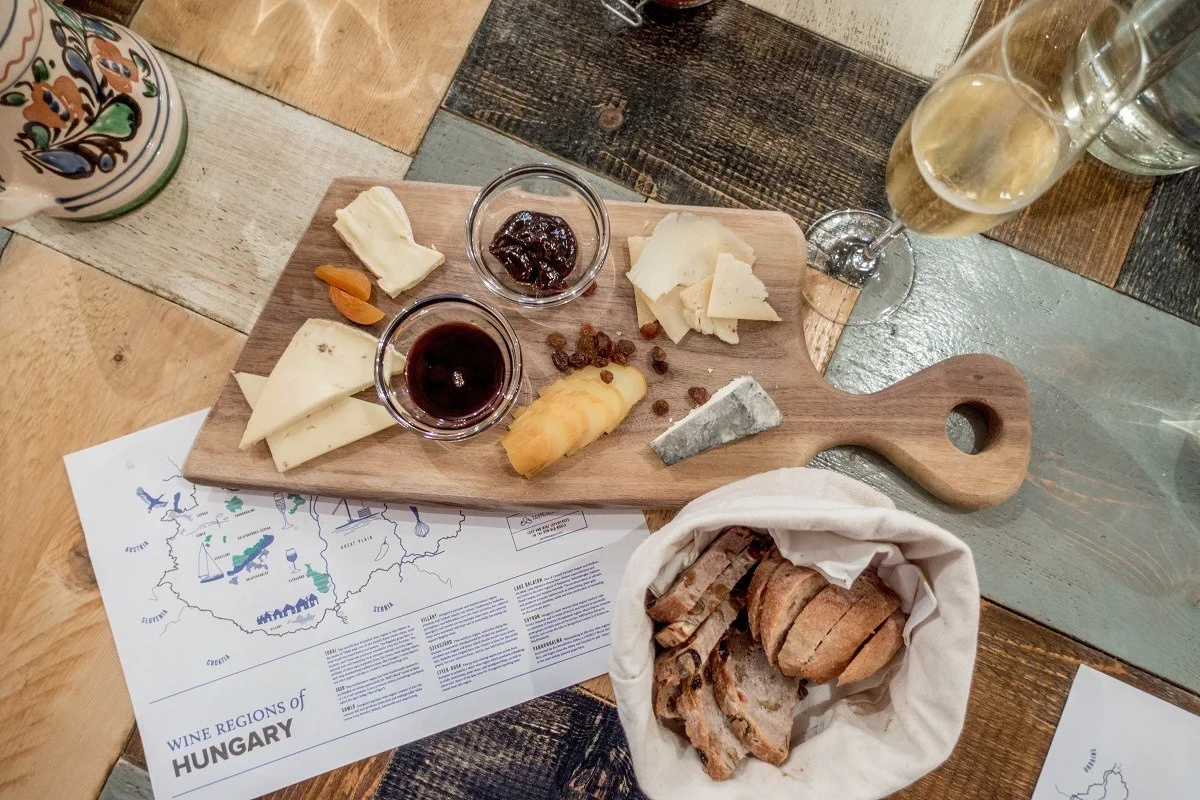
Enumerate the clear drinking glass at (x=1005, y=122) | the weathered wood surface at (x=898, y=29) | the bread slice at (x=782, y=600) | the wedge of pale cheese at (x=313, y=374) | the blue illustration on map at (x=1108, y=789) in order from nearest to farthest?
the clear drinking glass at (x=1005, y=122) < the bread slice at (x=782, y=600) < the wedge of pale cheese at (x=313, y=374) < the blue illustration on map at (x=1108, y=789) < the weathered wood surface at (x=898, y=29)

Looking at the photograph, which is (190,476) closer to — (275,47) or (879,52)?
(275,47)

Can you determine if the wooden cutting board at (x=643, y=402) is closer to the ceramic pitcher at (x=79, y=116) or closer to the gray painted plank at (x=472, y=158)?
the gray painted plank at (x=472, y=158)

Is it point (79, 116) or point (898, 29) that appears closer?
point (79, 116)

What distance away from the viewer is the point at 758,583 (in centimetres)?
103

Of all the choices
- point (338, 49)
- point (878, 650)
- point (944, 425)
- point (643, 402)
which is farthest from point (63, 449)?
point (944, 425)

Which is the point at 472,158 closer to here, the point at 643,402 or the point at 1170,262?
the point at 643,402

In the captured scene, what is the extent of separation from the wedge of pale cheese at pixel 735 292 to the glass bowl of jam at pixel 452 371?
320 mm

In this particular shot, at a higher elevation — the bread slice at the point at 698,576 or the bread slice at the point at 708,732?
the bread slice at the point at 698,576

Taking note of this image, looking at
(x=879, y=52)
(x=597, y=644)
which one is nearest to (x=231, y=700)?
(x=597, y=644)

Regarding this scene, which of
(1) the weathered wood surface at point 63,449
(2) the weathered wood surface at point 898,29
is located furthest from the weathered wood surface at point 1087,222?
(1) the weathered wood surface at point 63,449

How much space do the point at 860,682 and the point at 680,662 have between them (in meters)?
0.28

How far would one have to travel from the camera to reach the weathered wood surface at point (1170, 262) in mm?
1272

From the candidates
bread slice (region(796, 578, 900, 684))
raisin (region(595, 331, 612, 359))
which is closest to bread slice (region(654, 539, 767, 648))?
bread slice (region(796, 578, 900, 684))

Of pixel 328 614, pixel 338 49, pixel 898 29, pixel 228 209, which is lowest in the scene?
pixel 328 614
